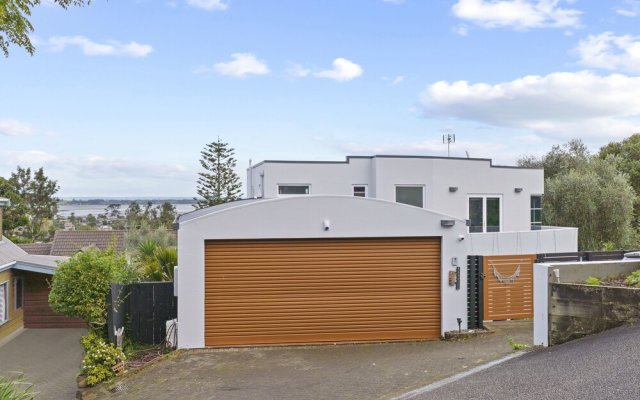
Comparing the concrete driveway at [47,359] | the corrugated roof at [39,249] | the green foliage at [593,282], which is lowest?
the concrete driveway at [47,359]

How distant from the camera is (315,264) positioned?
A: 13.0 metres

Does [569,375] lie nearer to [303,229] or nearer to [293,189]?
[303,229]

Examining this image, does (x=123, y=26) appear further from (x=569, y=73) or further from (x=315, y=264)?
(x=569, y=73)

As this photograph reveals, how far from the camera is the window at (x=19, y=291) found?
2002 centimetres

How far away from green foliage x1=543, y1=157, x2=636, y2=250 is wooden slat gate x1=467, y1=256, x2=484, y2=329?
18.8 m

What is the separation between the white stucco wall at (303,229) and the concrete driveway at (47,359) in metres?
2.70

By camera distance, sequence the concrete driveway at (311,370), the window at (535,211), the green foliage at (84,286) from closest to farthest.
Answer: the concrete driveway at (311,370)
the green foliage at (84,286)
the window at (535,211)

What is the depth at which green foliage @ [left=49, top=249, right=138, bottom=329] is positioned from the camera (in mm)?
10562

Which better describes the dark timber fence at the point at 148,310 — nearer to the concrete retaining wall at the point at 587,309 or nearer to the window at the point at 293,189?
the window at the point at 293,189

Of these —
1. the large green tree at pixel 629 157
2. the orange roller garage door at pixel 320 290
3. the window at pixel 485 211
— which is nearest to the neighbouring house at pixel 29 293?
the orange roller garage door at pixel 320 290

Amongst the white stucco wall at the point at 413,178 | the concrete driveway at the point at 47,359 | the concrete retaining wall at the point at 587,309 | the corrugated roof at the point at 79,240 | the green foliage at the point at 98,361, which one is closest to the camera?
the concrete retaining wall at the point at 587,309

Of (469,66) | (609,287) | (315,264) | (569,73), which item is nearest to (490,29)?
(469,66)

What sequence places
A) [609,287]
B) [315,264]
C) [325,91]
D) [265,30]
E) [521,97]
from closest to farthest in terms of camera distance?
[609,287]
[315,264]
[265,30]
[325,91]
[521,97]

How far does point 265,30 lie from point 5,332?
13.4 metres
